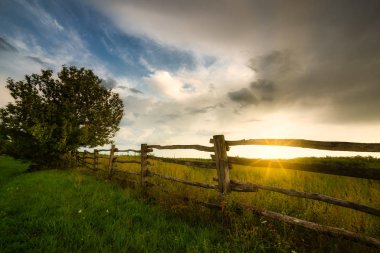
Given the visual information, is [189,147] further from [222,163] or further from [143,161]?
[143,161]

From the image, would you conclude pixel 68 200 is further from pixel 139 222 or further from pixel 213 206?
pixel 213 206

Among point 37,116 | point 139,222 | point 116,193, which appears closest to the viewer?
point 139,222

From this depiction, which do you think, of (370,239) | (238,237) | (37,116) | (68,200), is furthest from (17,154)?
(370,239)

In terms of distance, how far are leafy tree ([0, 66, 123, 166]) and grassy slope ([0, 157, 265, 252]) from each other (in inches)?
389

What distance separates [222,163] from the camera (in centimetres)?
554

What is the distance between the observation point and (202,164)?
6316 millimetres

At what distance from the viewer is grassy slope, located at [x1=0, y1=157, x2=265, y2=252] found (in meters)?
4.07

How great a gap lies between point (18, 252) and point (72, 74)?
1590cm

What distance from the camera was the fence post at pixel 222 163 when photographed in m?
5.49

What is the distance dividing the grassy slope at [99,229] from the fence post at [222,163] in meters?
0.90

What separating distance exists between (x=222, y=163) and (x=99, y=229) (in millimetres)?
2784

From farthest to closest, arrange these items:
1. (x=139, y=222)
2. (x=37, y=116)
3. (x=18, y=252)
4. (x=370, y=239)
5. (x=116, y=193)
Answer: (x=37, y=116) < (x=116, y=193) < (x=139, y=222) < (x=18, y=252) < (x=370, y=239)

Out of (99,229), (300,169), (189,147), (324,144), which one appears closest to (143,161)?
(189,147)

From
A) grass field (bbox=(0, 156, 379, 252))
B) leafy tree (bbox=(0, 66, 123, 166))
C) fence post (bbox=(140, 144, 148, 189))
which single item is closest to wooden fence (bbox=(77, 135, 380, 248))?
grass field (bbox=(0, 156, 379, 252))
